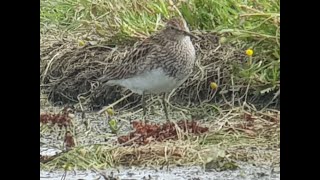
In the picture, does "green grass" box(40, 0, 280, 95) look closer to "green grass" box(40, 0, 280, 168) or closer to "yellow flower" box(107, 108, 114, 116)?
"green grass" box(40, 0, 280, 168)

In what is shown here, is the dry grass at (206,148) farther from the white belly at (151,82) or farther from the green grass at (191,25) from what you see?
the white belly at (151,82)

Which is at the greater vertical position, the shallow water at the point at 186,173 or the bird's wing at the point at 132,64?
the bird's wing at the point at 132,64

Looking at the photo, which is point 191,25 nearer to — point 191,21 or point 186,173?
point 191,21

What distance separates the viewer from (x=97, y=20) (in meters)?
2.52

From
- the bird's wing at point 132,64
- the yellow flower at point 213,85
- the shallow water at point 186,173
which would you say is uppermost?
the bird's wing at point 132,64

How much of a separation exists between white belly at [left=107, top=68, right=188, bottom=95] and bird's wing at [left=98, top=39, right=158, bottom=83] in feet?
0.05

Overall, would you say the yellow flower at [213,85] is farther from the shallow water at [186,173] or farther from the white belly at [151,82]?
the shallow water at [186,173]

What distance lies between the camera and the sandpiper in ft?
8.13

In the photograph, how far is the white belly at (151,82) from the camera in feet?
8.14

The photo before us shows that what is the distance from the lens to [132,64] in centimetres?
249

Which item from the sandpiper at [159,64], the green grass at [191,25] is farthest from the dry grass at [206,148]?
the sandpiper at [159,64]

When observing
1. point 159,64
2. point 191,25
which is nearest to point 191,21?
point 191,25

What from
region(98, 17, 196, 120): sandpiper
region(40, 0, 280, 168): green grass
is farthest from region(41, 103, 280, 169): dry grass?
region(98, 17, 196, 120): sandpiper

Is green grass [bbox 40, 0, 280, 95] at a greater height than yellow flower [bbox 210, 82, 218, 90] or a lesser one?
greater
